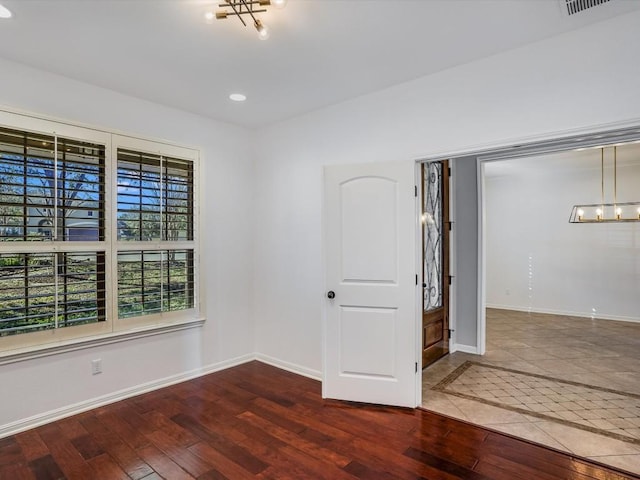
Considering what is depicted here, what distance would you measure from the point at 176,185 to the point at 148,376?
1.97 metres

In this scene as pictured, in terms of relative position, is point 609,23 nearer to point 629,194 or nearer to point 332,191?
point 332,191

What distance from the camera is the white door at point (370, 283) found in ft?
10.3

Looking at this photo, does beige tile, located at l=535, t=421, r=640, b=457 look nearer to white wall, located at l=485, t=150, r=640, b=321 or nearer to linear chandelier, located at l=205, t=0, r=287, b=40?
linear chandelier, located at l=205, t=0, r=287, b=40

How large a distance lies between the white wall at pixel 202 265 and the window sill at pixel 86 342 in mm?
52

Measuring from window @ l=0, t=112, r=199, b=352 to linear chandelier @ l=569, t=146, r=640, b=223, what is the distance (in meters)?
6.89

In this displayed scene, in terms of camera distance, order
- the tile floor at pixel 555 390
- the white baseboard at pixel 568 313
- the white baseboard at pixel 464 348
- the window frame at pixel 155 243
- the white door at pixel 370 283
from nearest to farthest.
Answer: the tile floor at pixel 555 390 → the white door at pixel 370 283 → the window frame at pixel 155 243 → the white baseboard at pixel 464 348 → the white baseboard at pixel 568 313

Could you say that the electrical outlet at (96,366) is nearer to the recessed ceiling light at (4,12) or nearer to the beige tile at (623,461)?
the recessed ceiling light at (4,12)

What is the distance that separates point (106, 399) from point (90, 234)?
4.98 ft

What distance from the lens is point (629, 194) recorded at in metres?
6.57

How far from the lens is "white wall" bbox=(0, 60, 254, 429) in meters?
2.87

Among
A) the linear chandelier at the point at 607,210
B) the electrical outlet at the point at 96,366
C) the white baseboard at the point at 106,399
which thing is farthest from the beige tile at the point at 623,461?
the linear chandelier at the point at 607,210

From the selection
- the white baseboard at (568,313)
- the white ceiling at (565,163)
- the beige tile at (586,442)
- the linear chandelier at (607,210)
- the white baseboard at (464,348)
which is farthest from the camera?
the white baseboard at (568,313)

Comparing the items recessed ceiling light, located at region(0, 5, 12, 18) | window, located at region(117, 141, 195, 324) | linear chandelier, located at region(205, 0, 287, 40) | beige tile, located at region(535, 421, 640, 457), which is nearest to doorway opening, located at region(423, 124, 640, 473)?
beige tile, located at region(535, 421, 640, 457)

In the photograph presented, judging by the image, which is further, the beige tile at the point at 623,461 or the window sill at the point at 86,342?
the window sill at the point at 86,342
